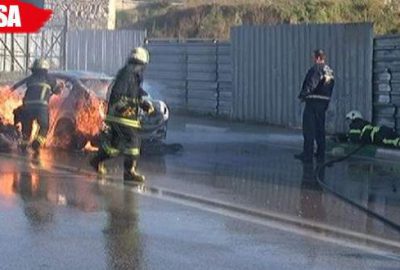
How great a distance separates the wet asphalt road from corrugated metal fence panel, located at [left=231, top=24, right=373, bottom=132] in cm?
350

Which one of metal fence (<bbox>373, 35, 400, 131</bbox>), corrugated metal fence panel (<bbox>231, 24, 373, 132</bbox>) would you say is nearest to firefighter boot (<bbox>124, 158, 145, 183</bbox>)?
metal fence (<bbox>373, 35, 400, 131</bbox>)

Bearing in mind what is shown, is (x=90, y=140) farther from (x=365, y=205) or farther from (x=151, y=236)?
(x=151, y=236)

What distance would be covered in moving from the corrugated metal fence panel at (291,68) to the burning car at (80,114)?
444cm

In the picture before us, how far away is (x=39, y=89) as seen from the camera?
48.9ft

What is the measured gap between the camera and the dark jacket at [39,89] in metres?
14.9

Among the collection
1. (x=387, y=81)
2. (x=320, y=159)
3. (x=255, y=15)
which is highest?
(x=255, y=15)

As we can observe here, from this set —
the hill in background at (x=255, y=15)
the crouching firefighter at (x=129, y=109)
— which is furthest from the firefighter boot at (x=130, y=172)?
the hill in background at (x=255, y=15)

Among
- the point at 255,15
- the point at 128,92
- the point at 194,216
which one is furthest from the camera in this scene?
the point at 255,15

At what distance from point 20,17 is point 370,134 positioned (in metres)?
18.3

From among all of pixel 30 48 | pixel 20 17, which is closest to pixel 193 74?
pixel 30 48

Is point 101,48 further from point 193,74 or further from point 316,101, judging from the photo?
point 316,101

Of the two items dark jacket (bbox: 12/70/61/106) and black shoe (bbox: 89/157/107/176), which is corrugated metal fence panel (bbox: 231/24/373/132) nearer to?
dark jacket (bbox: 12/70/61/106)

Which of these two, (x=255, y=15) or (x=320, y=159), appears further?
(x=255, y=15)

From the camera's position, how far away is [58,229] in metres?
8.62
